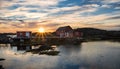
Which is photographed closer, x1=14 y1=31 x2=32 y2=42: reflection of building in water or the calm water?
the calm water

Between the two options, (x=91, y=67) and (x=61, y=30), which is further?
(x=61, y=30)

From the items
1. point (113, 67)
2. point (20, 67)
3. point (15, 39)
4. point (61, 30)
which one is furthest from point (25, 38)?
point (113, 67)

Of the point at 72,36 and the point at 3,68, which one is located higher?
the point at 3,68

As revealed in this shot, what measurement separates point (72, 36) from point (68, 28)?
8603mm

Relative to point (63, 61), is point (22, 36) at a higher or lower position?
lower

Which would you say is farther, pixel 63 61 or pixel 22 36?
pixel 22 36

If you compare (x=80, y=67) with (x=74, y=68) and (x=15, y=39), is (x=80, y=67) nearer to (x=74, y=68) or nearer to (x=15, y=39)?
(x=74, y=68)

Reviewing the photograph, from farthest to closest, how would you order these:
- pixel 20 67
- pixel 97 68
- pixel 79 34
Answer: pixel 79 34
pixel 20 67
pixel 97 68

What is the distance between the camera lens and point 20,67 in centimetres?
3881

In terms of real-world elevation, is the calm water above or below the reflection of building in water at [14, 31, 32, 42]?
above

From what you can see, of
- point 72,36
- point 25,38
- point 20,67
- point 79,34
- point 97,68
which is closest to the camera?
point 97,68

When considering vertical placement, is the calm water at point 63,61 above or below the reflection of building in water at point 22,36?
above

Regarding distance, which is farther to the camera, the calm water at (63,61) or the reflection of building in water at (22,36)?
the reflection of building in water at (22,36)

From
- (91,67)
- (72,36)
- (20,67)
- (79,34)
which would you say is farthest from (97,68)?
(79,34)
